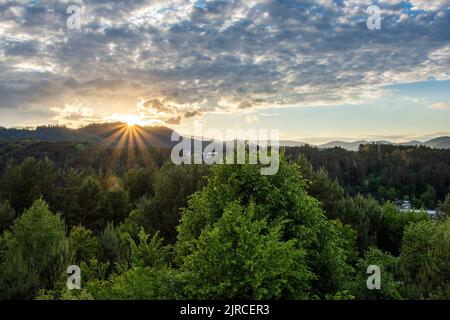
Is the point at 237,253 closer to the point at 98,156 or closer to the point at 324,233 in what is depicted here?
the point at 324,233

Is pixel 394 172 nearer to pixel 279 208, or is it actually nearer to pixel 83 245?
pixel 83 245

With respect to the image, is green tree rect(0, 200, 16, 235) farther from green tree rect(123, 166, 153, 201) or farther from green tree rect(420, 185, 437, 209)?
green tree rect(420, 185, 437, 209)

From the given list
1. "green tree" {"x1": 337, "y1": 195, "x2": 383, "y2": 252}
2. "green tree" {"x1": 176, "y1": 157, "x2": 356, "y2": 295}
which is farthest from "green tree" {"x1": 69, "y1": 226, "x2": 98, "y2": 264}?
"green tree" {"x1": 337, "y1": 195, "x2": 383, "y2": 252}

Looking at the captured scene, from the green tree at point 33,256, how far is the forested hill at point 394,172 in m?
106

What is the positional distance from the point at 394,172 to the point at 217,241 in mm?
145999

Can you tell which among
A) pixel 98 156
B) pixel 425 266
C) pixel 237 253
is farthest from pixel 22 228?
pixel 98 156

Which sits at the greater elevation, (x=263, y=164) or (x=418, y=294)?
(x=263, y=164)

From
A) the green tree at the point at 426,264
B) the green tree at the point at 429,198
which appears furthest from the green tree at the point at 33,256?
the green tree at the point at 429,198

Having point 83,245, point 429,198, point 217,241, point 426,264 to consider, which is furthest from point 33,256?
point 429,198

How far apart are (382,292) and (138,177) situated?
51.9 meters

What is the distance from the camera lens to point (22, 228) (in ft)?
97.4

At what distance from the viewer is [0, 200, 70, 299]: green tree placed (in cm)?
2206

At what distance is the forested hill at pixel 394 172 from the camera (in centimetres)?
13700

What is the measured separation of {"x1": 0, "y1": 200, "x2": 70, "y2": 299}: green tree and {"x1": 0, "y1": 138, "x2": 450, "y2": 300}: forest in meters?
0.07
